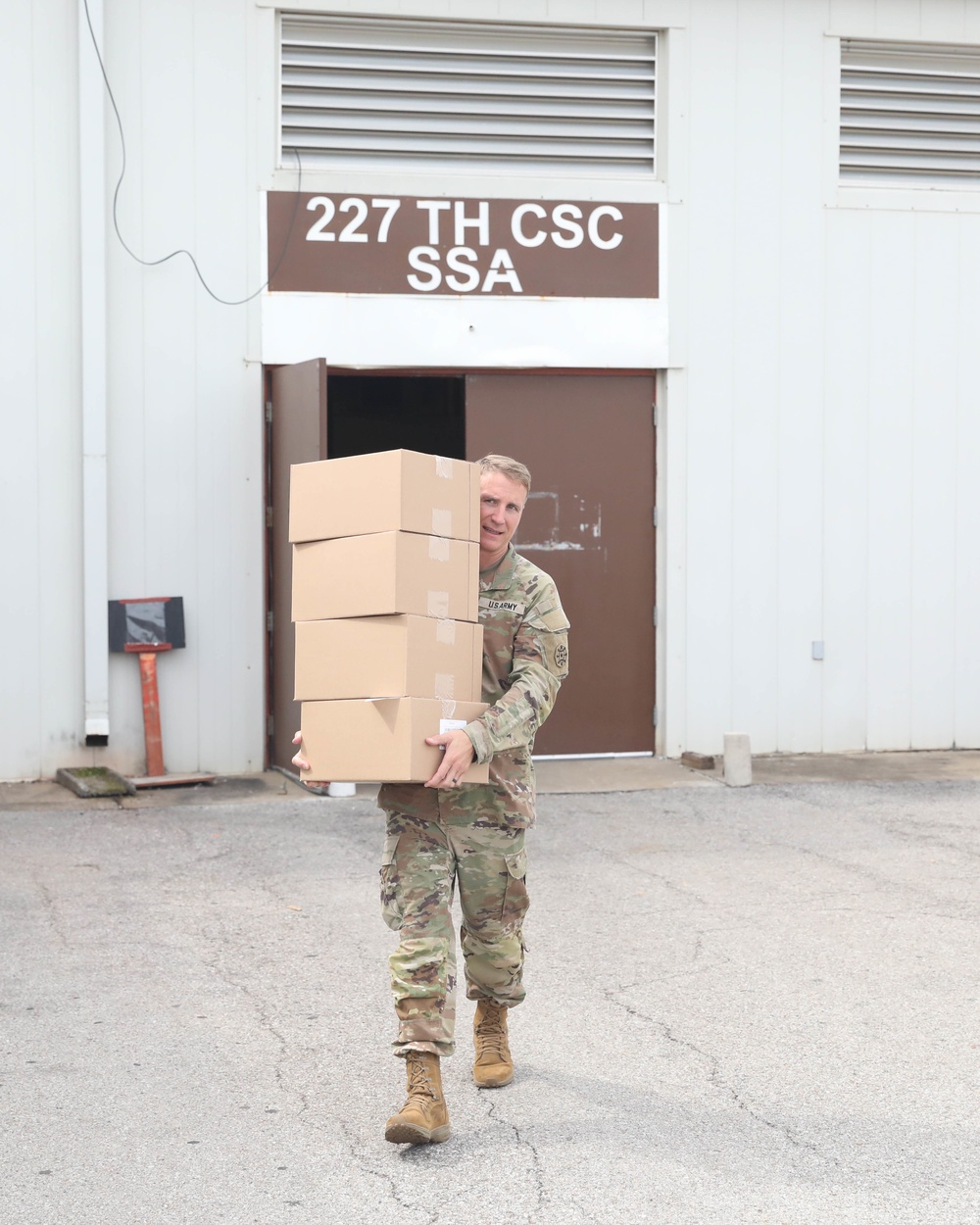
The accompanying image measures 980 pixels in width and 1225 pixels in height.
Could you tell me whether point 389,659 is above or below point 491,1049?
above

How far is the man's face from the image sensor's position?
427cm

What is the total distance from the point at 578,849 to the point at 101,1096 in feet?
12.6

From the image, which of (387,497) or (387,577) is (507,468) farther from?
(387,577)

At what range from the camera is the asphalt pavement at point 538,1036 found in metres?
3.67

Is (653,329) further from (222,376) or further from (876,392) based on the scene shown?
(222,376)

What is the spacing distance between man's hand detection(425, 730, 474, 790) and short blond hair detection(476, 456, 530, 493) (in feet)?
2.50

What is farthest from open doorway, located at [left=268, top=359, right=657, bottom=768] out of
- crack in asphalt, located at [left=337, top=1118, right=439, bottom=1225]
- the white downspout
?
crack in asphalt, located at [left=337, top=1118, right=439, bottom=1225]

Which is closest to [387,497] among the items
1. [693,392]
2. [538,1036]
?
[538,1036]

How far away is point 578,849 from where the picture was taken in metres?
7.80

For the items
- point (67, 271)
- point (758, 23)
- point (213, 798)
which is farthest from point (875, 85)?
point (213, 798)

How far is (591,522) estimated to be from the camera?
10.4 m

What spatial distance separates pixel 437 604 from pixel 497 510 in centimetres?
36

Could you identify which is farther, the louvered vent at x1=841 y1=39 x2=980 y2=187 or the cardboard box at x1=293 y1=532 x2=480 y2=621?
the louvered vent at x1=841 y1=39 x2=980 y2=187

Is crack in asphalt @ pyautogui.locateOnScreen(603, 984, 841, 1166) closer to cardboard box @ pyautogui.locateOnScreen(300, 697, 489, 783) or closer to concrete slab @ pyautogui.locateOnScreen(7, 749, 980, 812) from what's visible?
cardboard box @ pyautogui.locateOnScreen(300, 697, 489, 783)
